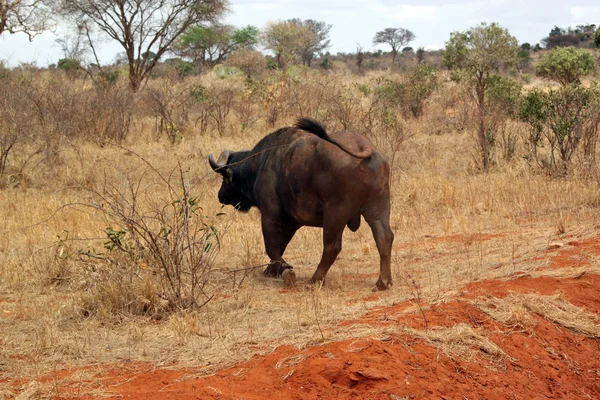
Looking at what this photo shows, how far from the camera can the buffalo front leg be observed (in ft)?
26.7

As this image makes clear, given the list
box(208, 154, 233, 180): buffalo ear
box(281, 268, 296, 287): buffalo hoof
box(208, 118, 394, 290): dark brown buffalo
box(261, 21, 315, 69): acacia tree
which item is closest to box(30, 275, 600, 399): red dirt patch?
box(208, 118, 394, 290): dark brown buffalo

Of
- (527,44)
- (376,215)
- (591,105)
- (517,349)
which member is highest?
(527,44)

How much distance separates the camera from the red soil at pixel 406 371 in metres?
4.43

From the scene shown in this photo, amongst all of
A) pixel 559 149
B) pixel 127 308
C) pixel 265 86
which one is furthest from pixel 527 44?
pixel 127 308

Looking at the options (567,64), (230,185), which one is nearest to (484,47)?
(567,64)

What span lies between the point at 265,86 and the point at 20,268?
14.3m

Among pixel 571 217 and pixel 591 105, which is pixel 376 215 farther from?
pixel 591 105

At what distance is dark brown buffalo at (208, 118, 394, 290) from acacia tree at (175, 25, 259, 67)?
104 feet

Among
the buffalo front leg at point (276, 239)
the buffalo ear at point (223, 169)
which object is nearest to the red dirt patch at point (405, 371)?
the buffalo front leg at point (276, 239)

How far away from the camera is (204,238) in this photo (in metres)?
8.75

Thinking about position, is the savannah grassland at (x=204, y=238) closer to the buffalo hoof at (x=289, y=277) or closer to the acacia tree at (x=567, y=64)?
the buffalo hoof at (x=289, y=277)

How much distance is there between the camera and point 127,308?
6.39 m

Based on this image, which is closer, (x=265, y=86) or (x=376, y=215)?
(x=376, y=215)

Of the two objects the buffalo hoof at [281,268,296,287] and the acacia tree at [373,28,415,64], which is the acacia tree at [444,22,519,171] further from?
the acacia tree at [373,28,415,64]
